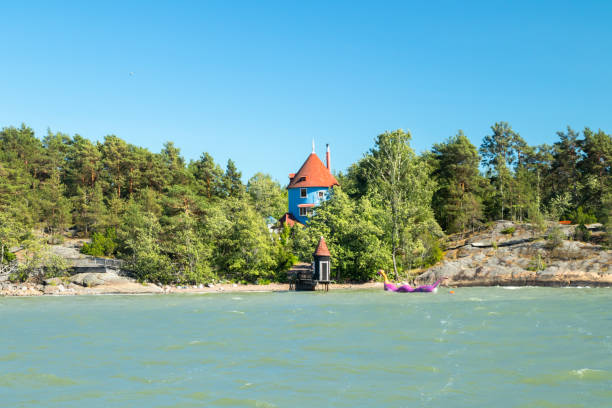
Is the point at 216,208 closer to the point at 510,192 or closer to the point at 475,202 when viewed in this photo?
the point at 475,202

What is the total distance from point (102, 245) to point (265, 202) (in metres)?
29.7

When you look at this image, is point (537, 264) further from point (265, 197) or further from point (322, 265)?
point (265, 197)

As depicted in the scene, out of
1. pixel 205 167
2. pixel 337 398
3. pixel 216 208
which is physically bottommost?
pixel 337 398

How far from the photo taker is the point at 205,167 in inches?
2537

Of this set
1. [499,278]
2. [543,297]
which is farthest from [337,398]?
[499,278]

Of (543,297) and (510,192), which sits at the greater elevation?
(510,192)

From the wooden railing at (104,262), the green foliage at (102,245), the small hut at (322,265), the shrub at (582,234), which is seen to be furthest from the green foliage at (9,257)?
the shrub at (582,234)

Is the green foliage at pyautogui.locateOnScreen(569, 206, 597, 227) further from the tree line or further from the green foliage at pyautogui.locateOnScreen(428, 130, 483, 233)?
the green foliage at pyautogui.locateOnScreen(428, 130, 483, 233)

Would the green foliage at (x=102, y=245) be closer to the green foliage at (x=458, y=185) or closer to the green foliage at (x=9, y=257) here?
the green foliage at (x=9, y=257)

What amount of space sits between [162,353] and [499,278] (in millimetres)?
32628

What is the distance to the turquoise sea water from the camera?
10797 millimetres

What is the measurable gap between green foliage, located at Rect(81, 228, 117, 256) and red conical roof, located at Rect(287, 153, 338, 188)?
74.8ft

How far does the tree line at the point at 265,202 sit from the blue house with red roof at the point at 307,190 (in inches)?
139

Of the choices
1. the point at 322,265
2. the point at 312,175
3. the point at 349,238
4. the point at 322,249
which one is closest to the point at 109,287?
the point at 322,265
